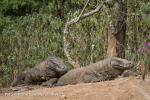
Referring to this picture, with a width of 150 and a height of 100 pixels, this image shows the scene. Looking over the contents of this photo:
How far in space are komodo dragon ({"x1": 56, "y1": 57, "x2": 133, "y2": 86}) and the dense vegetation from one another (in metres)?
0.51

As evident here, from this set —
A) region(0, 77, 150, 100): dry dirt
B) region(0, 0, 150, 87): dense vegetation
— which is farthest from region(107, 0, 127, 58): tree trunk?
region(0, 77, 150, 100): dry dirt

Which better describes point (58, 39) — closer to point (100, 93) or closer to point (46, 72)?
point (46, 72)

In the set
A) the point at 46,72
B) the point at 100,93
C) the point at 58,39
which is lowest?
the point at 46,72

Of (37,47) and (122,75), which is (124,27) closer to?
(122,75)

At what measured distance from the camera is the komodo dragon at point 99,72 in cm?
688

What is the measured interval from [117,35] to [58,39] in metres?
1.93

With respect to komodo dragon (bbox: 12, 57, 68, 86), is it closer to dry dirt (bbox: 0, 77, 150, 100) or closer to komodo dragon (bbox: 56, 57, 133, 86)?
komodo dragon (bbox: 56, 57, 133, 86)

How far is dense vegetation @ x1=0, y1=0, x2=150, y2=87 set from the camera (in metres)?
8.65

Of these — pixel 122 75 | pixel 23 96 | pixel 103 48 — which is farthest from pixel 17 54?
pixel 23 96

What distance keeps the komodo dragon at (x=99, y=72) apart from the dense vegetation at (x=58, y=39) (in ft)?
1.66

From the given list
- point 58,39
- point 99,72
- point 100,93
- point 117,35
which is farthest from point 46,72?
point 100,93

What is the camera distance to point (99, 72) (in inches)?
281

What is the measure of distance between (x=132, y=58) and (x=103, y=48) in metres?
0.74

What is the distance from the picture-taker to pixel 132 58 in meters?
8.18
